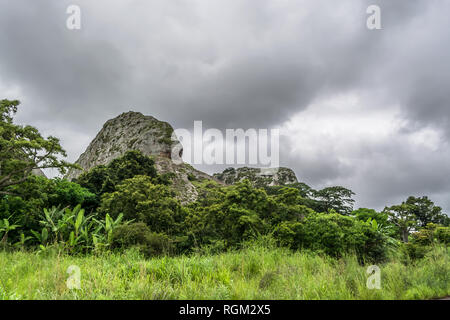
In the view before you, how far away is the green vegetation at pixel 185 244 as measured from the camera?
12.7ft

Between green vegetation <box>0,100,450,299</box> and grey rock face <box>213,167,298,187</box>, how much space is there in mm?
46527

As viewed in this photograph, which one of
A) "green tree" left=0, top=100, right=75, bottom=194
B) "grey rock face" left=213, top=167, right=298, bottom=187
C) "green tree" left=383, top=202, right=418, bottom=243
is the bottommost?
"green tree" left=383, top=202, right=418, bottom=243

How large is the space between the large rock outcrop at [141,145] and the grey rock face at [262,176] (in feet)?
89.2

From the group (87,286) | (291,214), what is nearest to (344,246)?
(291,214)

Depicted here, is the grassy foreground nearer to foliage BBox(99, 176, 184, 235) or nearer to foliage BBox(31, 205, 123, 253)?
foliage BBox(31, 205, 123, 253)

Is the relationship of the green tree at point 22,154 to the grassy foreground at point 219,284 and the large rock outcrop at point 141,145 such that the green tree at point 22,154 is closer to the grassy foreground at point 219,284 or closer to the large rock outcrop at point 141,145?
the grassy foreground at point 219,284

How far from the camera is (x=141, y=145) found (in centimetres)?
3934

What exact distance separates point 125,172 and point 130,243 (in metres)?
13.0

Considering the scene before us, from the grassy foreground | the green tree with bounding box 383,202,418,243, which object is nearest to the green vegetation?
the grassy foreground

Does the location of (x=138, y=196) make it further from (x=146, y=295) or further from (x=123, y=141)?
(x=123, y=141)

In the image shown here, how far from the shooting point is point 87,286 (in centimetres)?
377

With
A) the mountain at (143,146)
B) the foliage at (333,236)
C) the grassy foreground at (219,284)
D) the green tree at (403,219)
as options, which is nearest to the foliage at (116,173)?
the mountain at (143,146)

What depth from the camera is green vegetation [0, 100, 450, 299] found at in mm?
3884

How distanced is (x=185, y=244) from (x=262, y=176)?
60.5 meters
